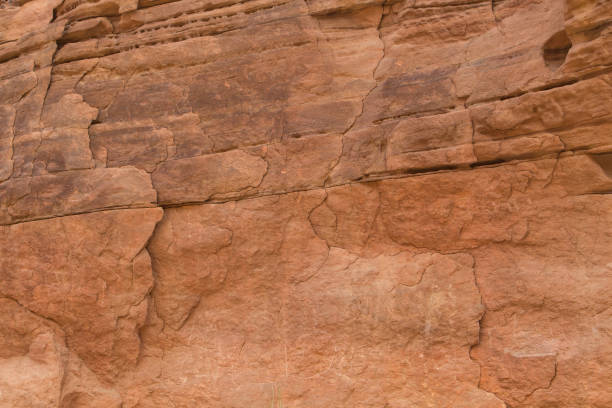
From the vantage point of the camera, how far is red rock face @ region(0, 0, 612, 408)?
300 cm

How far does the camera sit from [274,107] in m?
3.70

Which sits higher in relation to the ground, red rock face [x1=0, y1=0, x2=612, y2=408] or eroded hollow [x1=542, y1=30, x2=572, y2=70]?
eroded hollow [x1=542, y1=30, x2=572, y2=70]

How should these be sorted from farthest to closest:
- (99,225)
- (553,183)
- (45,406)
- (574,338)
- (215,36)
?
(215,36)
(99,225)
(45,406)
(553,183)
(574,338)

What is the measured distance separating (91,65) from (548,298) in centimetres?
338

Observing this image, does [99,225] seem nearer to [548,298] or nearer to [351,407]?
[351,407]

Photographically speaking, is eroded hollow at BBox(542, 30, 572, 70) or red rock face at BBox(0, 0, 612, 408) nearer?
red rock face at BBox(0, 0, 612, 408)

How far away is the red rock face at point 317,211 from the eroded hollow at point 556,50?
11 millimetres

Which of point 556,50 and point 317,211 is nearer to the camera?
point 556,50

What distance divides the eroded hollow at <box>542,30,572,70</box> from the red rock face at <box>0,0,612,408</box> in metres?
0.01

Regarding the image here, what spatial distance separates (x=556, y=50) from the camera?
3236mm

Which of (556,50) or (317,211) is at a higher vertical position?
(556,50)

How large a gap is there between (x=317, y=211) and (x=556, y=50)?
1.62m

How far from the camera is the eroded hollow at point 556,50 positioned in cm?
317

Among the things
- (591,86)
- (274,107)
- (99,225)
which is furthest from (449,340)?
(99,225)
